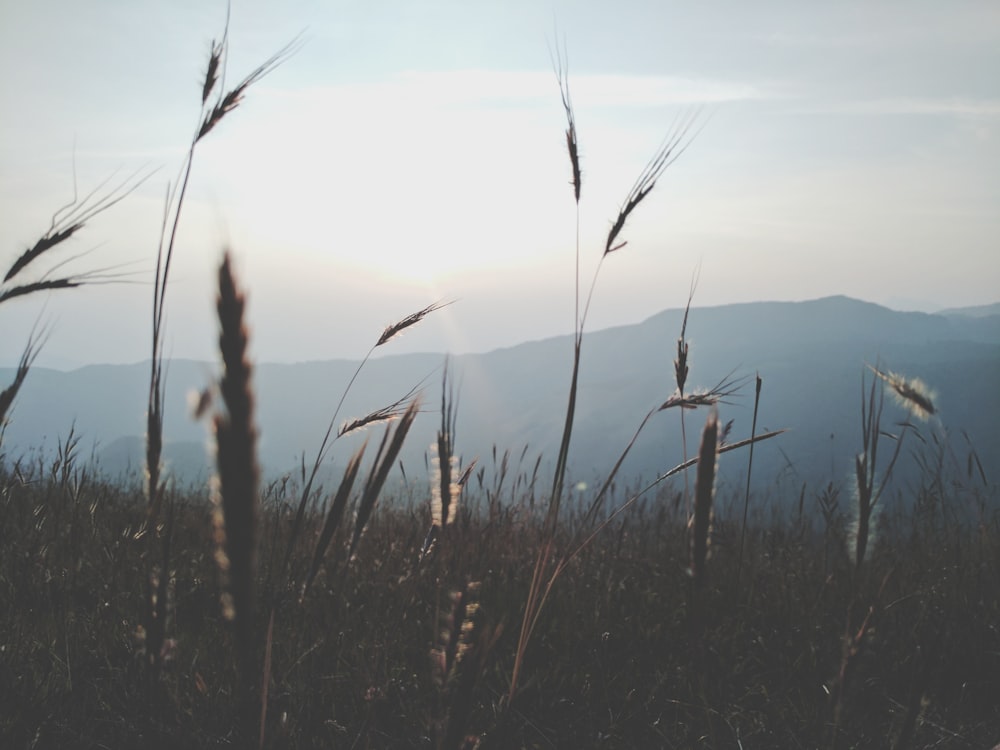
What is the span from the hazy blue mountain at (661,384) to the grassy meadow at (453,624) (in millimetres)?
36030

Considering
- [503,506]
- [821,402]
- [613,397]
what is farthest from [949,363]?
[503,506]

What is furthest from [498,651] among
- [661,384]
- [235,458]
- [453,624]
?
[661,384]

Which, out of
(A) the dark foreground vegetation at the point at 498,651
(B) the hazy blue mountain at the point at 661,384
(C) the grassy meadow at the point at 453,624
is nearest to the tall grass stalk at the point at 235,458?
(C) the grassy meadow at the point at 453,624

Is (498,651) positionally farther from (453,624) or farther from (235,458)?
(235,458)

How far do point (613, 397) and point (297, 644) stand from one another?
Result: 7796cm

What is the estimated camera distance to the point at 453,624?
2.78 feet

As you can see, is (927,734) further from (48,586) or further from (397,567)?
(48,586)

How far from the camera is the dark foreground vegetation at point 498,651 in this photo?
6.47 ft

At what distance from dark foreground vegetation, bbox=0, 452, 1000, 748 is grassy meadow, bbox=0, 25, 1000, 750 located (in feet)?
0.04

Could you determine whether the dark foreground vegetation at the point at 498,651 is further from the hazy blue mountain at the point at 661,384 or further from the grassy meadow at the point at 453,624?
the hazy blue mountain at the point at 661,384

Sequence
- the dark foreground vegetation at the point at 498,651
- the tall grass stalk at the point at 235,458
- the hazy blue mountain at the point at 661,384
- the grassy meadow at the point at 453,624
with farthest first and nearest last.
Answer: the hazy blue mountain at the point at 661,384 < the dark foreground vegetation at the point at 498,651 < the grassy meadow at the point at 453,624 < the tall grass stalk at the point at 235,458

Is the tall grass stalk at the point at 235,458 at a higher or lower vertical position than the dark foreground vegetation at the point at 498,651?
higher

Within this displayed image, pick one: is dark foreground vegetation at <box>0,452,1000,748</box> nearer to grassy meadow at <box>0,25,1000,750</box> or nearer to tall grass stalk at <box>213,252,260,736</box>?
grassy meadow at <box>0,25,1000,750</box>

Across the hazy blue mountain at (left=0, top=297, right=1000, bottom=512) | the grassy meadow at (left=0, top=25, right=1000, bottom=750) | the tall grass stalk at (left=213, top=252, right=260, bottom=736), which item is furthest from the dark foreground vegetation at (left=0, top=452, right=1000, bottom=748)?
the hazy blue mountain at (left=0, top=297, right=1000, bottom=512)
